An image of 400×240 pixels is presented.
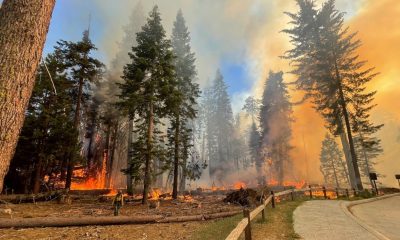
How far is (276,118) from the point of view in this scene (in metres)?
44.7

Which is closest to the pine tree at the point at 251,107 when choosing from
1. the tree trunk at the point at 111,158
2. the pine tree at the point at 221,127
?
the pine tree at the point at 221,127

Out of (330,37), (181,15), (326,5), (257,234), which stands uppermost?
(181,15)

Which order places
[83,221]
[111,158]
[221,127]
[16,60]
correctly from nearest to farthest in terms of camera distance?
[16,60], [83,221], [111,158], [221,127]

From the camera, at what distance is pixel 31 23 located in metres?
4.24

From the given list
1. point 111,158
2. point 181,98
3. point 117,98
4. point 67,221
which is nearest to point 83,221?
point 67,221

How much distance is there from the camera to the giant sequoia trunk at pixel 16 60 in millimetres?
3768

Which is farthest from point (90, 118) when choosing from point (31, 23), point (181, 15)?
point (31, 23)

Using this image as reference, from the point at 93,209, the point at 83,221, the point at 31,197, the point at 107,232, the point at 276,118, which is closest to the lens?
the point at 107,232

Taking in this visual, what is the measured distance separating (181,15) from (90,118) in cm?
1923

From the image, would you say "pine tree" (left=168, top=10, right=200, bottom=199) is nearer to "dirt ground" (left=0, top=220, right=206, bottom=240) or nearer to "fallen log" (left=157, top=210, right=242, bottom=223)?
"fallen log" (left=157, top=210, right=242, bottom=223)

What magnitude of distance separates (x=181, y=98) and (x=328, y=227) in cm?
1530

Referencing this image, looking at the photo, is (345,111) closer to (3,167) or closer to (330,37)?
(330,37)

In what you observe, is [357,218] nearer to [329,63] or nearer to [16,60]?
[16,60]

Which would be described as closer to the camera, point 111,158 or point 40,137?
point 40,137
